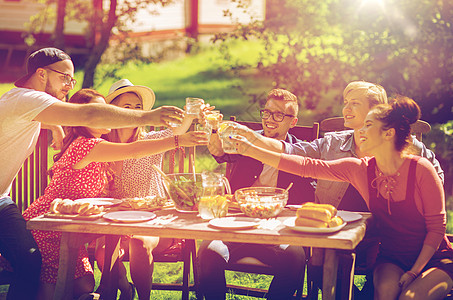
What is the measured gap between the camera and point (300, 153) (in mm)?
4109

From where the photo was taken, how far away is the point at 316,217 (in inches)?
114

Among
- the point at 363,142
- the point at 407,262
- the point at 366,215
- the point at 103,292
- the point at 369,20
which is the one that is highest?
the point at 369,20

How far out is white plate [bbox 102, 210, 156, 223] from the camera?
3059 millimetres

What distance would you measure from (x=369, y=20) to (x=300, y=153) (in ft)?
11.5

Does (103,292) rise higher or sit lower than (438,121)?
lower

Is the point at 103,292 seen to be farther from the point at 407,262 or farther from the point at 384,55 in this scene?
the point at 384,55

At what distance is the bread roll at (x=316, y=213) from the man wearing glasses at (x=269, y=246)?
2.18 feet

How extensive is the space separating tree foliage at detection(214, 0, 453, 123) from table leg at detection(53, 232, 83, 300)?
4.23 meters

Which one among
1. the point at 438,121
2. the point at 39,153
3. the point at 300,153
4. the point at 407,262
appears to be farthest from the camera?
the point at 438,121

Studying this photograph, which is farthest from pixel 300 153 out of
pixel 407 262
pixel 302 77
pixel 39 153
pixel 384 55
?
pixel 384 55

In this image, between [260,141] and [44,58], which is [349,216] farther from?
[44,58]

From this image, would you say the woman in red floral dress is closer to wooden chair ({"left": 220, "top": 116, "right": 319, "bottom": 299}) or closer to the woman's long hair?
the woman's long hair

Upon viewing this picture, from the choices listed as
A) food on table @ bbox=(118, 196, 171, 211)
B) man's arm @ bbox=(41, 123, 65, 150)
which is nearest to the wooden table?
food on table @ bbox=(118, 196, 171, 211)

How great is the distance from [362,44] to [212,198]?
15.0 ft
